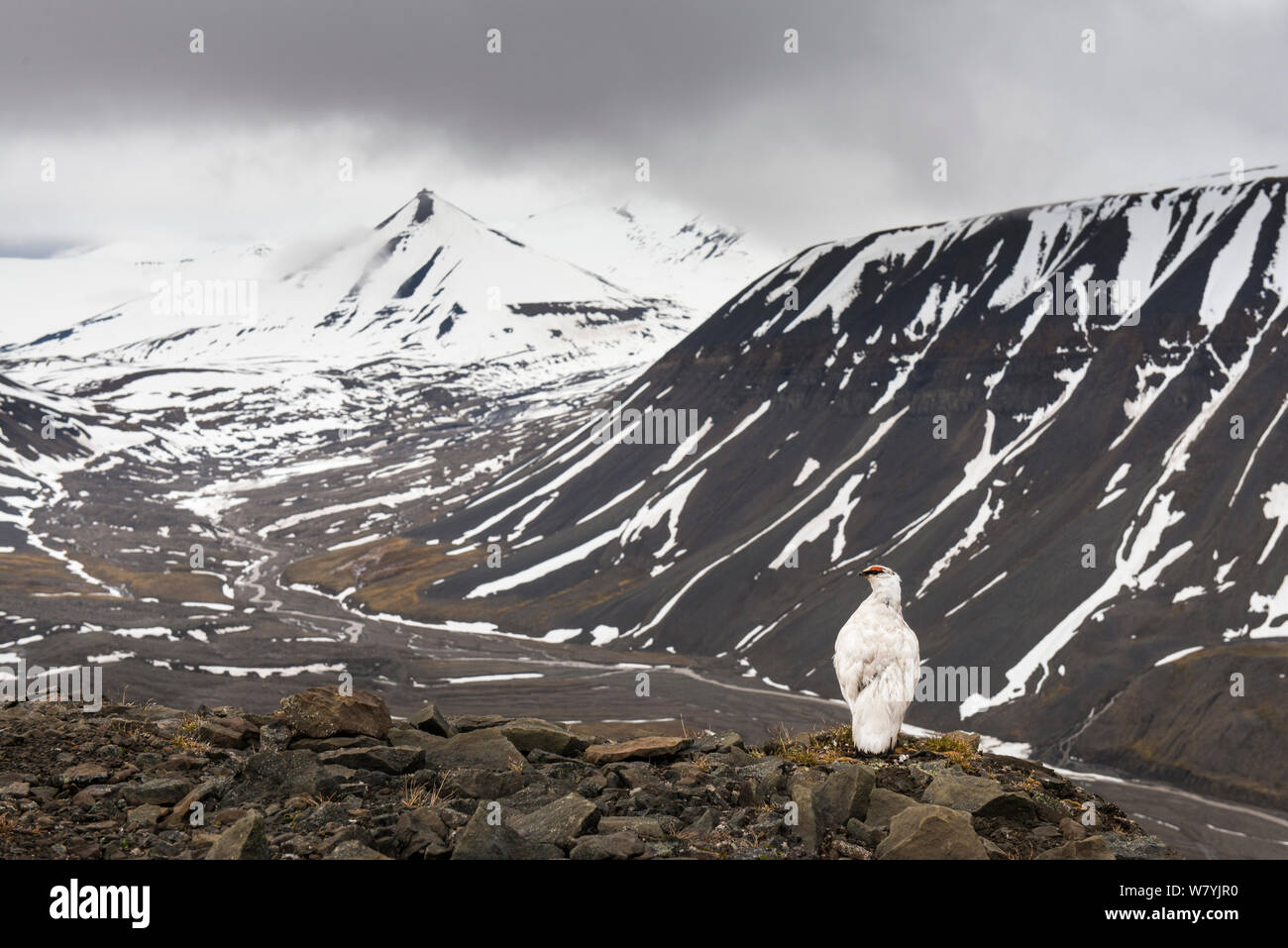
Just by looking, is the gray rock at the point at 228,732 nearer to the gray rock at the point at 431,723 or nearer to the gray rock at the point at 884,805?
the gray rock at the point at 431,723

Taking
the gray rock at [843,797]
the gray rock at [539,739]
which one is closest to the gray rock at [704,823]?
the gray rock at [843,797]

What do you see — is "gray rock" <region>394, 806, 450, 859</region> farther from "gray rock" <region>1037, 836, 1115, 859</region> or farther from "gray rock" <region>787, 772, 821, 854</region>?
"gray rock" <region>1037, 836, 1115, 859</region>

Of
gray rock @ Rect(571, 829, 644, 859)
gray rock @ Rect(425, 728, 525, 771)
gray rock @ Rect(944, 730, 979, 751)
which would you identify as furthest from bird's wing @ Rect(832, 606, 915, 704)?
gray rock @ Rect(571, 829, 644, 859)

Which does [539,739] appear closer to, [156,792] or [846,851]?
[156,792]

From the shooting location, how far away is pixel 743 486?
161875 mm

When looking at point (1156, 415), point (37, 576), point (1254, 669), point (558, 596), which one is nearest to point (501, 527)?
point (558, 596)

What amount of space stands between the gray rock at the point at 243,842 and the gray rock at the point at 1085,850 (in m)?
7.61

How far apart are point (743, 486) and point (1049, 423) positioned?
150ft

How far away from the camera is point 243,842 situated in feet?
30.1

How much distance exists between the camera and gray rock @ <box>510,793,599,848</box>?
10406 mm

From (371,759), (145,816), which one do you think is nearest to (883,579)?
(371,759)

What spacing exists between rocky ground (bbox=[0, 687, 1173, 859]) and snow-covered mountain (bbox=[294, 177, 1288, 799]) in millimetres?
75651

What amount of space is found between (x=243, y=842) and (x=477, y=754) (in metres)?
4.60

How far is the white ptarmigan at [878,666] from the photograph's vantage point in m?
14.7
